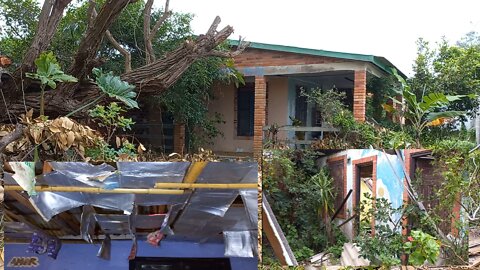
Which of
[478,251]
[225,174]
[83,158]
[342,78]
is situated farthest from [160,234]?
[342,78]

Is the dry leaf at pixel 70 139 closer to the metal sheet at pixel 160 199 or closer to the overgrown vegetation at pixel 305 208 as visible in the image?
the metal sheet at pixel 160 199

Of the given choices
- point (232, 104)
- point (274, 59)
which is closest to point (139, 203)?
point (274, 59)

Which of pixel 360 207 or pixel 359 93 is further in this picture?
pixel 359 93

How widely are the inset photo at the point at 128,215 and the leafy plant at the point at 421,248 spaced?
1167mm

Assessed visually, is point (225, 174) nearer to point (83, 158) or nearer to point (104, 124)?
point (83, 158)

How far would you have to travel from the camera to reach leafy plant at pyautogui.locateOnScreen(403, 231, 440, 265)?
9.77ft

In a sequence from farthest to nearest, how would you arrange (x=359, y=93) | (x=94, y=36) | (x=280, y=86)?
(x=280, y=86), (x=359, y=93), (x=94, y=36)

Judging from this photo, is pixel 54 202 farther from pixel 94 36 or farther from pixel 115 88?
pixel 94 36

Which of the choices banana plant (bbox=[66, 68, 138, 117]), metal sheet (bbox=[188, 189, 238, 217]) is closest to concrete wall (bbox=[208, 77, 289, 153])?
banana plant (bbox=[66, 68, 138, 117])

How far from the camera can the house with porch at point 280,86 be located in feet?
25.0

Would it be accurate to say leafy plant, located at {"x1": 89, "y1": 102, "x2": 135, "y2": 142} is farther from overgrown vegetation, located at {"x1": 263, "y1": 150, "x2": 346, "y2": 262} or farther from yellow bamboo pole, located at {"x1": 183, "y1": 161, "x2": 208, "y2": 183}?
overgrown vegetation, located at {"x1": 263, "y1": 150, "x2": 346, "y2": 262}

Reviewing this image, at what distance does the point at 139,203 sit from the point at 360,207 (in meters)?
1.47

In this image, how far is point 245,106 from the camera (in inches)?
361

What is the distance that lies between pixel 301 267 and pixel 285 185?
1.83ft
